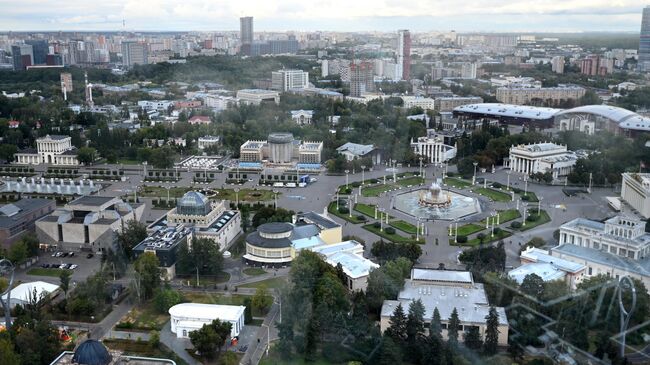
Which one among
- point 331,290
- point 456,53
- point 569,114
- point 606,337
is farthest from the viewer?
point 456,53

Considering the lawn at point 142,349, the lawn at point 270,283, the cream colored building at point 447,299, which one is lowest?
the lawn at point 142,349

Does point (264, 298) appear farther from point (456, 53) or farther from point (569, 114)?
point (456, 53)

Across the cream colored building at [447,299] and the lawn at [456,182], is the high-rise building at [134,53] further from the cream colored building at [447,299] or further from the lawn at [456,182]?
the cream colored building at [447,299]

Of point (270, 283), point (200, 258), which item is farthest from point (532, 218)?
point (200, 258)

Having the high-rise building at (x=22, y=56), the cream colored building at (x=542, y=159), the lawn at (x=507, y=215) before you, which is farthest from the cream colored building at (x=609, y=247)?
the high-rise building at (x=22, y=56)

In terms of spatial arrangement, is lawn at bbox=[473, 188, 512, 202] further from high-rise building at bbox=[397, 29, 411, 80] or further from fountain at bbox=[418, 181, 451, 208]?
high-rise building at bbox=[397, 29, 411, 80]

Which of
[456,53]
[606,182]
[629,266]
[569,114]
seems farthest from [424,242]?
[456,53]

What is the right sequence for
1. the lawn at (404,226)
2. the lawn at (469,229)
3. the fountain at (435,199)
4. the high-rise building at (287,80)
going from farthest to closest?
1. the high-rise building at (287,80)
2. the fountain at (435,199)
3. the lawn at (404,226)
4. the lawn at (469,229)

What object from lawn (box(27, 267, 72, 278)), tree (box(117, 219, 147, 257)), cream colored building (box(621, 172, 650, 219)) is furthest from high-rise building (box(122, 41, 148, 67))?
cream colored building (box(621, 172, 650, 219))
